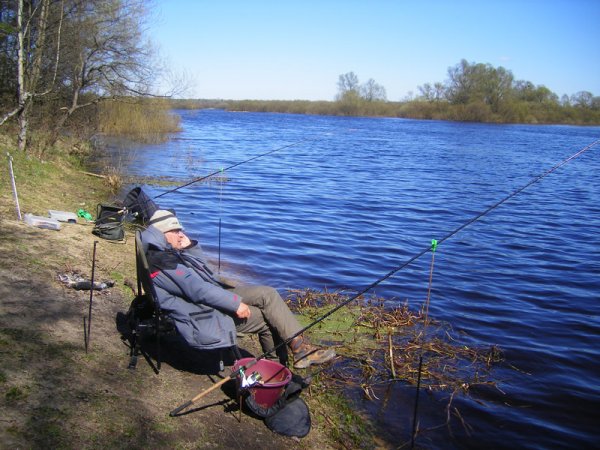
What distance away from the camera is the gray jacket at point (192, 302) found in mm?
4152

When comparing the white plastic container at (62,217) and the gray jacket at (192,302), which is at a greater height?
the gray jacket at (192,302)

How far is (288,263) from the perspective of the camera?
9.65 m

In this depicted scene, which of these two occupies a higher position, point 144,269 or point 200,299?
point 144,269

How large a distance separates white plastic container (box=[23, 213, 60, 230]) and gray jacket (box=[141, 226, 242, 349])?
383 centimetres

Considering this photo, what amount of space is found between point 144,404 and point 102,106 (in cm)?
2179

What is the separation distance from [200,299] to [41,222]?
4286 millimetres

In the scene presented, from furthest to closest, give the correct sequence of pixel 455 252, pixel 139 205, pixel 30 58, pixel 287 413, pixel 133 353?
Answer: pixel 30 58 < pixel 455 252 < pixel 139 205 < pixel 133 353 < pixel 287 413

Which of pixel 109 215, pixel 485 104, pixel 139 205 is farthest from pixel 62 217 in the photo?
pixel 485 104

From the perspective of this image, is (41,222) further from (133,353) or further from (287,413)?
(287,413)

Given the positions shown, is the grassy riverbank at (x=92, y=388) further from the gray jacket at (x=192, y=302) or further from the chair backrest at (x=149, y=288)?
the gray jacket at (x=192, y=302)

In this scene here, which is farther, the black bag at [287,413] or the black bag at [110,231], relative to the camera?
the black bag at [110,231]

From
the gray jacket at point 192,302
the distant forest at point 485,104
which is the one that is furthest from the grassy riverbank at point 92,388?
Answer: the distant forest at point 485,104

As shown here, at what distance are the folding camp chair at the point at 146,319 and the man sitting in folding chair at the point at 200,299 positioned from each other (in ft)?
0.20

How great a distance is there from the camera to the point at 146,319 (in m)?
4.54
